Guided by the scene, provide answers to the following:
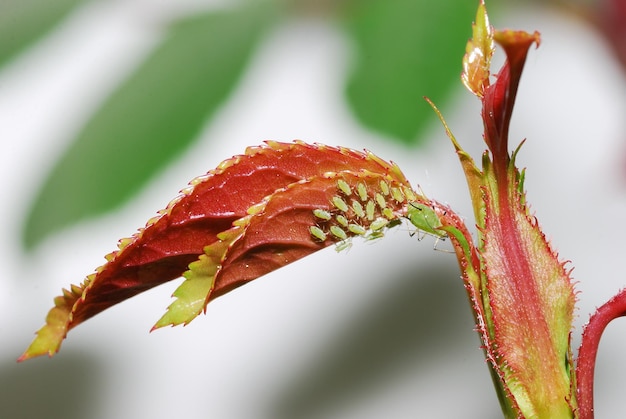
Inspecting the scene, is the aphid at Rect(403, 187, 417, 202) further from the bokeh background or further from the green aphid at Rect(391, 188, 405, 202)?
the bokeh background

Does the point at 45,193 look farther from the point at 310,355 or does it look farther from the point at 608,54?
the point at 608,54

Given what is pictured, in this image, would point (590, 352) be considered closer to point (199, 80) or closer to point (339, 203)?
point (339, 203)

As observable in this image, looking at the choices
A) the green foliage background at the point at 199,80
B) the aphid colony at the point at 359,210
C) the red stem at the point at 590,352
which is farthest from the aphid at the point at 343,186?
the green foliage background at the point at 199,80

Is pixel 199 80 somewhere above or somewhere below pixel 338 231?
above

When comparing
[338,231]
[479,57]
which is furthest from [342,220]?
[479,57]

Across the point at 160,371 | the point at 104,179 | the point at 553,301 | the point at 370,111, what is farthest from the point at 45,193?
the point at 553,301

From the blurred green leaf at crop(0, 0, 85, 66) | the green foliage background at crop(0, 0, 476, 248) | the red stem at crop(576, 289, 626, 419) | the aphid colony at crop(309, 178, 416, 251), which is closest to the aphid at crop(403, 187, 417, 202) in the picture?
the aphid colony at crop(309, 178, 416, 251)
